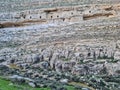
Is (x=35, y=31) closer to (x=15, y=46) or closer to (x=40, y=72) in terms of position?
(x=15, y=46)

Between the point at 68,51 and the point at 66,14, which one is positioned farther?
the point at 66,14

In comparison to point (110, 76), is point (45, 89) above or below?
above

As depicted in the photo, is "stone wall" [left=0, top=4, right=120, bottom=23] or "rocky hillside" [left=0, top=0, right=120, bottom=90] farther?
"stone wall" [left=0, top=4, right=120, bottom=23]

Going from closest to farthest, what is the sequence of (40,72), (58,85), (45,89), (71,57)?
(45,89)
(58,85)
(40,72)
(71,57)

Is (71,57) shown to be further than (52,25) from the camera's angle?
No

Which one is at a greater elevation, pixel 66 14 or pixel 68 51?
pixel 68 51

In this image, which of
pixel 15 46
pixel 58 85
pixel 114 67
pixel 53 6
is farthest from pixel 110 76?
pixel 53 6

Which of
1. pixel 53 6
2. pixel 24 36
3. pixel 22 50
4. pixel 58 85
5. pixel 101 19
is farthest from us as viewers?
pixel 53 6

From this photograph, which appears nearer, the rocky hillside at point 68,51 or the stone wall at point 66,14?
the rocky hillside at point 68,51
